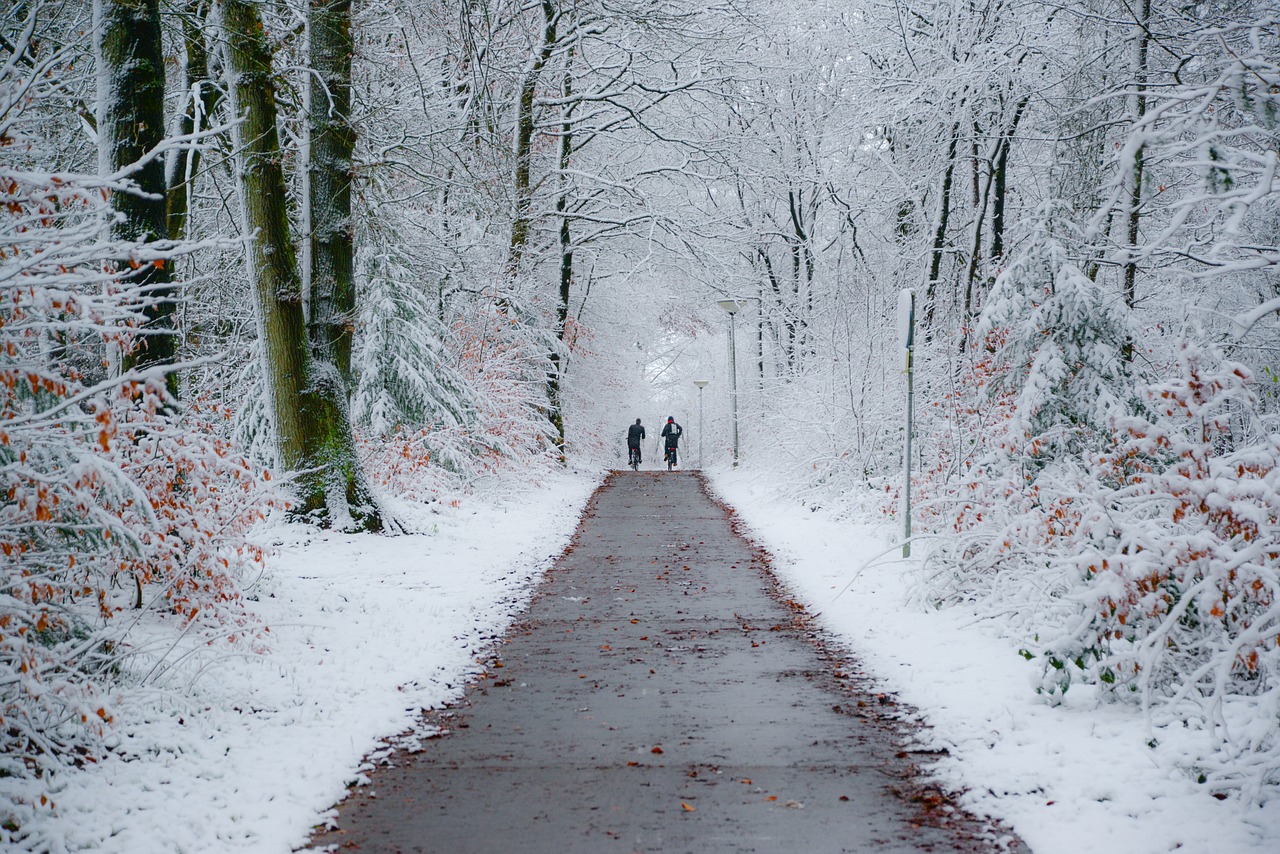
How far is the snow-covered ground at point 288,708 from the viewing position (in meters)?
3.86

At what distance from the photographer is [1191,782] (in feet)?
13.5

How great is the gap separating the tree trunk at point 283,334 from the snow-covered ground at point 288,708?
3.29 feet

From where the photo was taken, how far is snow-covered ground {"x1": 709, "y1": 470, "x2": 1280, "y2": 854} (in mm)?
3756

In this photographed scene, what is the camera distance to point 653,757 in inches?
191

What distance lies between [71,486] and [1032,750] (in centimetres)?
475

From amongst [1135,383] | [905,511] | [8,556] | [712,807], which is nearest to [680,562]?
[905,511]

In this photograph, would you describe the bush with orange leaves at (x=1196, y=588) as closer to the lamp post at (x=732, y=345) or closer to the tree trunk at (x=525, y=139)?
the tree trunk at (x=525, y=139)

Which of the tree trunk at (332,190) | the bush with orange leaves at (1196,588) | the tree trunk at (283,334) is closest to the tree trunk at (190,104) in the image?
the tree trunk at (283,334)

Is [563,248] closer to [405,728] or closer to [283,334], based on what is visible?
[283,334]

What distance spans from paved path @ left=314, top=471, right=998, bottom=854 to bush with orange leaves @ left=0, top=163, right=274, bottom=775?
4.74 feet

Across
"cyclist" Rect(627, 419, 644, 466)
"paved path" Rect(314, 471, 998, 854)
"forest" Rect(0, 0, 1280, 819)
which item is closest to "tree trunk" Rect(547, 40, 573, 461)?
"forest" Rect(0, 0, 1280, 819)

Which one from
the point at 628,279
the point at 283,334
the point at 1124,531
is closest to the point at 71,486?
the point at 1124,531

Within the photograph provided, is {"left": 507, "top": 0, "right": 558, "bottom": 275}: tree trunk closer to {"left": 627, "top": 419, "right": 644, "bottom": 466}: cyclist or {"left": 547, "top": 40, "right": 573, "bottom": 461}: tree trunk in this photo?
{"left": 547, "top": 40, "right": 573, "bottom": 461}: tree trunk

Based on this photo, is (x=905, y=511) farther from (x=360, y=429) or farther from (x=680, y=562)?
(x=360, y=429)
